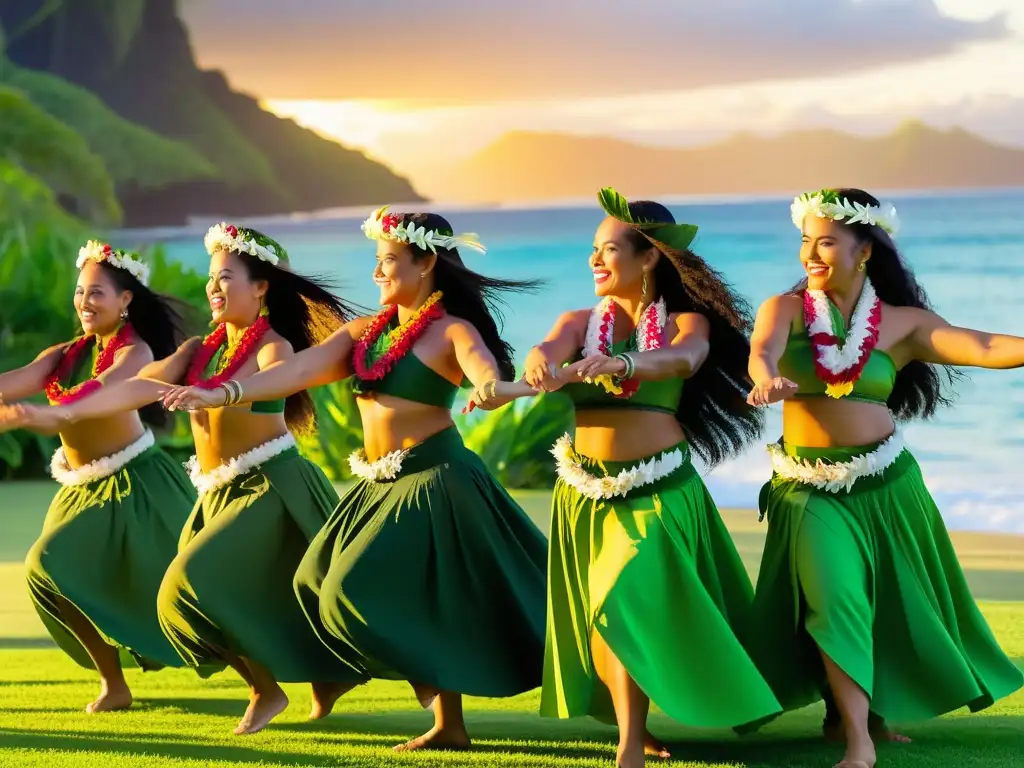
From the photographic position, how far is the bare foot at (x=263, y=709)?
15.8ft

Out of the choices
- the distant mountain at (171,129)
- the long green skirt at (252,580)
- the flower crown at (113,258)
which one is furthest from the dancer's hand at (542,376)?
the distant mountain at (171,129)

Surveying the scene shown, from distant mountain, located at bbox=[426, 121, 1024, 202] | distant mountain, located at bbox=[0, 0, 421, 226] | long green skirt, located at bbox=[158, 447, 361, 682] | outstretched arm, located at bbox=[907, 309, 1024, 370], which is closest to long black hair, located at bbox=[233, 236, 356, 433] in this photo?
long green skirt, located at bbox=[158, 447, 361, 682]

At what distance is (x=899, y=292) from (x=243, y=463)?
1795mm

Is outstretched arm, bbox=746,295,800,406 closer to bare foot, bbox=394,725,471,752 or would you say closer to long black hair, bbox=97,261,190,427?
bare foot, bbox=394,725,471,752

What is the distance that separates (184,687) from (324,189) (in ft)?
85.8

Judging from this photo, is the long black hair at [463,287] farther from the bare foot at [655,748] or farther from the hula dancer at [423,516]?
the bare foot at [655,748]

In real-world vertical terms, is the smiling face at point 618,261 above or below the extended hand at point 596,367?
above

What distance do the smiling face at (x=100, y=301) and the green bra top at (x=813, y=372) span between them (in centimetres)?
207

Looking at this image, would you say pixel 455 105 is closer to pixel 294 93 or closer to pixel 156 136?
pixel 294 93

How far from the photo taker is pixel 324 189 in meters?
31.3

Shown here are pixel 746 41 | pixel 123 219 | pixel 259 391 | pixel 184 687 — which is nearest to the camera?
pixel 259 391

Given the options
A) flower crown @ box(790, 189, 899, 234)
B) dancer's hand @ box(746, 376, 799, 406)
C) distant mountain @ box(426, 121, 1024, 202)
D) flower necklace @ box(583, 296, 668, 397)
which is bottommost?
dancer's hand @ box(746, 376, 799, 406)

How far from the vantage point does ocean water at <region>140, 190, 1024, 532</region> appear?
13672 mm

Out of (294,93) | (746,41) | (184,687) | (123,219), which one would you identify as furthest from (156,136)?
(184,687)
